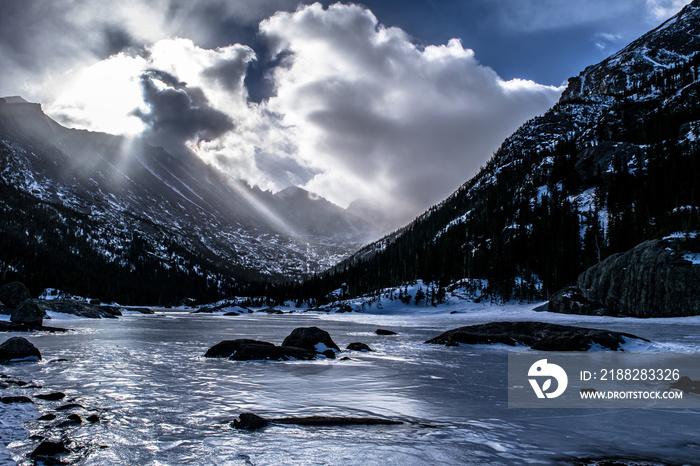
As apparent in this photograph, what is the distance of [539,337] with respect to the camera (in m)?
29.8

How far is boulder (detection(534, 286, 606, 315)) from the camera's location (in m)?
80.5

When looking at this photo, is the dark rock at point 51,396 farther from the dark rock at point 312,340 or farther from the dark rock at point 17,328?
the dark rock at point 17,328

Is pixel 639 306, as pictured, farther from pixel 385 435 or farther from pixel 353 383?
pixel 385 435

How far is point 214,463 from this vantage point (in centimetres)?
684

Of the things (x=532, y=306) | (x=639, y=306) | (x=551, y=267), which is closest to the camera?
(x=639, y=306)

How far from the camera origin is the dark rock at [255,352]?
22312mm

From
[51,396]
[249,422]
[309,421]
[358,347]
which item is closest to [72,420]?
[51,396]

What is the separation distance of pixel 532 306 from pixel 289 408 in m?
104

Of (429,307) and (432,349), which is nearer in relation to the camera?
(432,349)

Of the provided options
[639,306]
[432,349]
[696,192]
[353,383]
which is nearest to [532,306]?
[639,306]

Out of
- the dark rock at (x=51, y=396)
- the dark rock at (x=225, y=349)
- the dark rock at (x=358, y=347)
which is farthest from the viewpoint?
the dark rock at (x=358, y=347)

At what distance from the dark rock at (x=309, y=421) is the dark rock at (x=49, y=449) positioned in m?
3.30

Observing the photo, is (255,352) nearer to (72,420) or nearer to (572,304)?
(72,420)

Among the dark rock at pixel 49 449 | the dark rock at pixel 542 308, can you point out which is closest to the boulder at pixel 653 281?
the dark rock at pixel 542 308
